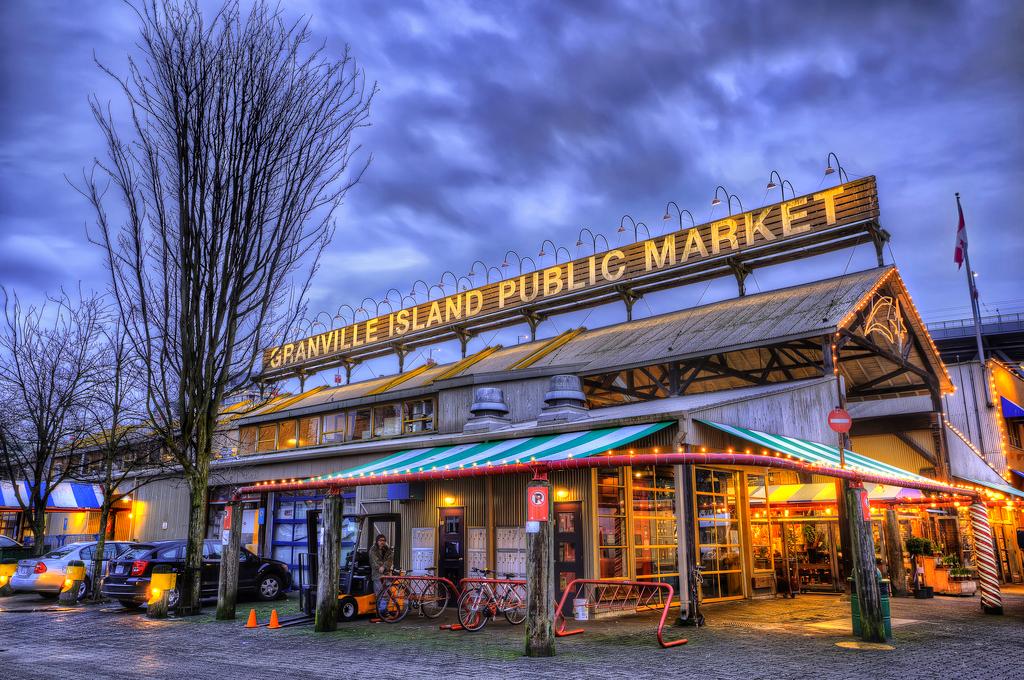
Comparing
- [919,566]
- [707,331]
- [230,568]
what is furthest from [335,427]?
[919,566]

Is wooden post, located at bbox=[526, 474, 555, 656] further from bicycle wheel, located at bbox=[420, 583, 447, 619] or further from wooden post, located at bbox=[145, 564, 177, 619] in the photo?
wooden post, located at bbox=[145, 564, 177, 619]

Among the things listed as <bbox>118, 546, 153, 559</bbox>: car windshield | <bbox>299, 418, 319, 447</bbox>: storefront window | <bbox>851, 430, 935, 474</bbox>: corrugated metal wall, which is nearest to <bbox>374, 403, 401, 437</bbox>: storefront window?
<bbox>299, 418, 319, 447</bbox>: storefront window

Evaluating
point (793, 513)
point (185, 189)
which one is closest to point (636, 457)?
point (185, 189)

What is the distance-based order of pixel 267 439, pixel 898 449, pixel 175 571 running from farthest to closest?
pixel 267 439 → pixel 898 449 → pixel 175 571

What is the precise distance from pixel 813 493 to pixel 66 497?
31.0 m

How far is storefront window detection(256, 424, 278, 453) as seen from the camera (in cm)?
2817

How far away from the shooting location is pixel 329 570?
1277cm

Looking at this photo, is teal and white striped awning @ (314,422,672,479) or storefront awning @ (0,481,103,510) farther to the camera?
storefront awning @ (0,481,103,510)

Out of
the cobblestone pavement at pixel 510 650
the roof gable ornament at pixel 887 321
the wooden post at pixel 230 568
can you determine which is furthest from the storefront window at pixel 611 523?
the roof gable ornament at pixel 887 321

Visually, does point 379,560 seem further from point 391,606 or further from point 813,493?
point 813,493

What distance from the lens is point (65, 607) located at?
57.1ft

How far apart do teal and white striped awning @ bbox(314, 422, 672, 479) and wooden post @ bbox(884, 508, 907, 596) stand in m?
9.32

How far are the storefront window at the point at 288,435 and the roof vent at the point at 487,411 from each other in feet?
34.0

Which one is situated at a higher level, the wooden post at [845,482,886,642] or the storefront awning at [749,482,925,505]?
the storefront awning at [749,482,925,505]
